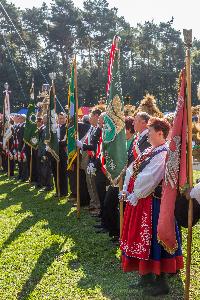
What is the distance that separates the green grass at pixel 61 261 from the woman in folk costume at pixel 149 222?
1.01 ft

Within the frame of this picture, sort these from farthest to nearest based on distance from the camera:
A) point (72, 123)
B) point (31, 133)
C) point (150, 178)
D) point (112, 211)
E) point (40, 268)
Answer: point (31, 133) < point (72, 123) < point (112, 211) < point (40, 268) < point (150, 178)

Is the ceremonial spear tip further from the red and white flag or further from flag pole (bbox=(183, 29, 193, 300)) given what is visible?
the red and white flag

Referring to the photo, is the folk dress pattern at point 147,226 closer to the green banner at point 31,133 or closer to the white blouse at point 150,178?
the white blouse at point 150,178

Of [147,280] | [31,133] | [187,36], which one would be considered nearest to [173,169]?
[187,36]

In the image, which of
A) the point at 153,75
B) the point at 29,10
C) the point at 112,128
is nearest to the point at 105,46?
the point at 153,75

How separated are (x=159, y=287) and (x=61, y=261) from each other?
180 centimetres

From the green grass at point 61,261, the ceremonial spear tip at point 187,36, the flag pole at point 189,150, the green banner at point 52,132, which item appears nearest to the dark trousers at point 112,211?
the green grass at point 61,261

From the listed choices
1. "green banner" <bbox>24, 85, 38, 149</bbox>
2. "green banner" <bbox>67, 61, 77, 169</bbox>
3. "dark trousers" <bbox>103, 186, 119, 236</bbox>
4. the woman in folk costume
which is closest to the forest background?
"green banner" <bbox>24, 85, 38, 149</bbox>

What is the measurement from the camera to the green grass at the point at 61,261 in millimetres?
5020

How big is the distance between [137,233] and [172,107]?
156 ft

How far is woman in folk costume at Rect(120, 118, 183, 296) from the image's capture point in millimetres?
4645

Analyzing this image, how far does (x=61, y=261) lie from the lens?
612cm

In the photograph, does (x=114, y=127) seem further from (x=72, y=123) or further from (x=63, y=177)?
(x=63, y=177)

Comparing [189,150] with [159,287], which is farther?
[159,287]
